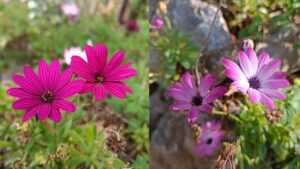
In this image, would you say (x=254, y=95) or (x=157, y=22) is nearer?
(x=254, y=95)

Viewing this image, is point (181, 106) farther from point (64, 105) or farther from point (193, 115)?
point (64, 105)

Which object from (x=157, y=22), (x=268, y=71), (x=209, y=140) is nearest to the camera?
(x=268, y=71)

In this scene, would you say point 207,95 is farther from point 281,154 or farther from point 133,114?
point 133,114

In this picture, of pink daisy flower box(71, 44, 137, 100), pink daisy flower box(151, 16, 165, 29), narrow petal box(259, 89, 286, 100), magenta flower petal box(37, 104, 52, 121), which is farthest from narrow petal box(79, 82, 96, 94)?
pink daisy flower box(151, 16, 165, 29)

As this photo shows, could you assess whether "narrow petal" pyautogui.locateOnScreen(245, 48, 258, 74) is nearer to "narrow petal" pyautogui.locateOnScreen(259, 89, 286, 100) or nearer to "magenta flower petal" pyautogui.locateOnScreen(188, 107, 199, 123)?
"narrow petal" pyautogui.locateOnScreen(259, 89, 286, 100)

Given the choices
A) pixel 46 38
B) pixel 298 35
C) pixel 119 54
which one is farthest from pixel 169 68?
pixel 46 38

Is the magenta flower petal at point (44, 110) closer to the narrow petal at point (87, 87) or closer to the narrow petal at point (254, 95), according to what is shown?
A: the narrow petal at point (87, 87)

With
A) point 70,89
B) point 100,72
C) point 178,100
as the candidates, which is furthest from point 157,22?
point 70,89
